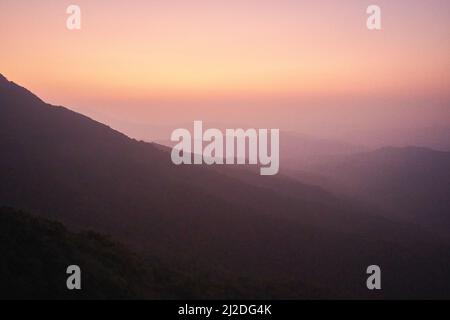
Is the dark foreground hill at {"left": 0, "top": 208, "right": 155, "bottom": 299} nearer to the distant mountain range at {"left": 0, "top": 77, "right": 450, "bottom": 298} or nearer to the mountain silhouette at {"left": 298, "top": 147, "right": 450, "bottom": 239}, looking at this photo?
the distant mountain range at {"left": 0, "top": 77, "right": 450, "bottom": 298}

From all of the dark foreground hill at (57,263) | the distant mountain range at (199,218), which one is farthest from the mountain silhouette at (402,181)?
the dark foreground hill at (57,263)

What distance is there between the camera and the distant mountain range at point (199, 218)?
846 inches


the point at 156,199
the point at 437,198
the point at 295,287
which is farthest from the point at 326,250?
the point at 437,198

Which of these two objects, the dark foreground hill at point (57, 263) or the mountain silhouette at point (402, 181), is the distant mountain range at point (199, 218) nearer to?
the dark foreground hill at point (57, 263)

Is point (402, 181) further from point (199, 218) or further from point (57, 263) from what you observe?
point (57, 263)

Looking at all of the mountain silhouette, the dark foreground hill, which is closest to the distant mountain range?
the dark foreground hill

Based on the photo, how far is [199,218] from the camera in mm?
28734

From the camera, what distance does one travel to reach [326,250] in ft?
89.0

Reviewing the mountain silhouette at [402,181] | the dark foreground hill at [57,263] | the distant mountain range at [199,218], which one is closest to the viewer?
the dark foreground hill at [57,263]

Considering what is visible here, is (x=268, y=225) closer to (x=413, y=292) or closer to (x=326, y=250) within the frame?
(x=326, y=250)

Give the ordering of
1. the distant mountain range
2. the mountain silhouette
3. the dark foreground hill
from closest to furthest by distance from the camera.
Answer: the dark foreground hill
the distant mountain range
the mountain silhouette

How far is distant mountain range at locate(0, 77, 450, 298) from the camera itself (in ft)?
70.5

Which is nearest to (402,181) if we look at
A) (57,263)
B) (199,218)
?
(199,218)
